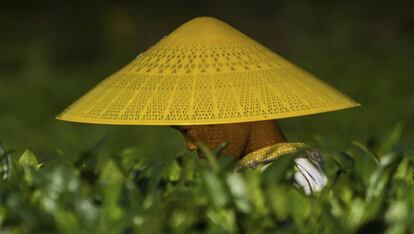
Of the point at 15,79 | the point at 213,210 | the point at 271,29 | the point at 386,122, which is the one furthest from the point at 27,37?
the point at 213,210

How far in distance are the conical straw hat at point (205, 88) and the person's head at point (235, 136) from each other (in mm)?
273

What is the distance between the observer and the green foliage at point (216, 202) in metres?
2.98

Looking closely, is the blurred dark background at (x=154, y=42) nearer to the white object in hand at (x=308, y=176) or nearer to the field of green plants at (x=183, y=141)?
the field of green plants at (x=183, y=141)

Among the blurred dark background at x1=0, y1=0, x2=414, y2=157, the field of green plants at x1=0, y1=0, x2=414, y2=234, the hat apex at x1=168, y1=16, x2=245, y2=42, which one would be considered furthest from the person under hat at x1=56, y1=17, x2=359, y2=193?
the blurred dark background at x1=0, y1=0, x2=414, y2=157

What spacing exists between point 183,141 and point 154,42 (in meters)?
5.75

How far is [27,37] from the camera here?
56.6ft

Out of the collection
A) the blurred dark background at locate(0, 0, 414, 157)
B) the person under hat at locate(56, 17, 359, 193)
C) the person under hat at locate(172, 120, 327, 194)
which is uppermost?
the person under hat at locate(56, 17, 359, 193)

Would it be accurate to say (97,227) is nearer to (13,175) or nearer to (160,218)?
(160,218)

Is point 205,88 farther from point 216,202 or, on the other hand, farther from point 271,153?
point 216,202

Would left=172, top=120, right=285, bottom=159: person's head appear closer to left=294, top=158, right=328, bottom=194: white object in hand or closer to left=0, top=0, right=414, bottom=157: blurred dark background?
left=294, top=158, right=328, bottom=194: white object in hand

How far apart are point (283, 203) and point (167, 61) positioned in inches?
55.8

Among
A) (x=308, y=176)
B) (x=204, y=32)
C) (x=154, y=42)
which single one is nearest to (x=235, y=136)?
(x=204, y=32)

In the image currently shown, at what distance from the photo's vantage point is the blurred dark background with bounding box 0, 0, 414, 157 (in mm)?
11773

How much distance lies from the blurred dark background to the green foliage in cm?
755
